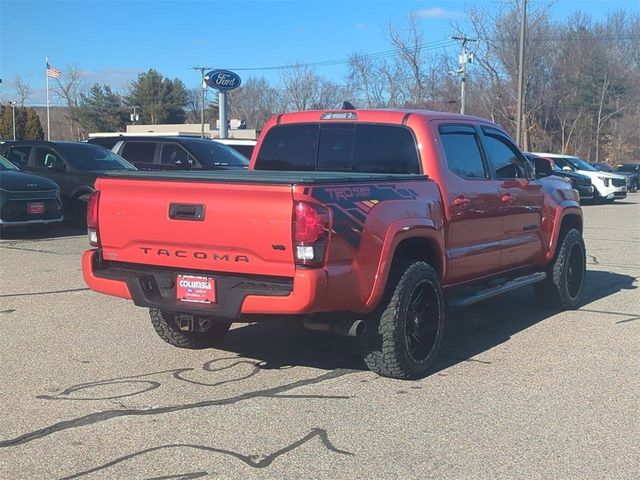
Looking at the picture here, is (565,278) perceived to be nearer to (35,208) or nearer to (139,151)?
(35,208)

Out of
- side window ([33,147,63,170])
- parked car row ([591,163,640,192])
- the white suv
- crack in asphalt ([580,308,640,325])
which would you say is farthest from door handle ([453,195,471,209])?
parked car row ([591,163,640,192])

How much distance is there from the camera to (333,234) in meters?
4.69

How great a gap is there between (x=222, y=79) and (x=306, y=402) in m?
27.9

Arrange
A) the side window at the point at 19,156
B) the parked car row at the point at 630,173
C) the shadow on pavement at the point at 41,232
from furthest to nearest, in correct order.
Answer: the parked car row at the point at 630,173 → the side window at the point at 19,156 → the shadow on pavement at the point at 41,232

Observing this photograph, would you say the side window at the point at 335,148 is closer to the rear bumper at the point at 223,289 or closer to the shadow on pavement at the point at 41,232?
the rear bumper at the point at 223,289

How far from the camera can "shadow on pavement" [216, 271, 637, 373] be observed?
605 cm

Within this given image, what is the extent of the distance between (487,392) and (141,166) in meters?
11.9

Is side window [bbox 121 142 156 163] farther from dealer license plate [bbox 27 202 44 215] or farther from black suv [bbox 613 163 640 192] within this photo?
black suv [bbox 613 163 640 192]

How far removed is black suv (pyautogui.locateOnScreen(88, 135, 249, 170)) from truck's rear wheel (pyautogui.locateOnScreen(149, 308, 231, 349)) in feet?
27.2

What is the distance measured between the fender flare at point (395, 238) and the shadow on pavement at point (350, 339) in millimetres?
722

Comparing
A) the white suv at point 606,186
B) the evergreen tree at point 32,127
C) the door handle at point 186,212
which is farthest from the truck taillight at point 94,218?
the evergreen tree at point 32,127

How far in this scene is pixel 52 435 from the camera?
14.2 ft

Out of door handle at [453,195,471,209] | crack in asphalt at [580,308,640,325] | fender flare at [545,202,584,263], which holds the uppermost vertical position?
door handle at [453,195,471,209]

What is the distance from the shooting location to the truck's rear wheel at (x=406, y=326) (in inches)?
209
